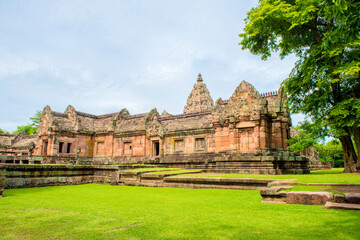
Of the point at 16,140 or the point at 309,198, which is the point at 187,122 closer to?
the point at 309,198

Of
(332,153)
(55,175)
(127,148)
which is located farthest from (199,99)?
(332,153)

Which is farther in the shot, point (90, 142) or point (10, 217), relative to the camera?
point (90, 142)

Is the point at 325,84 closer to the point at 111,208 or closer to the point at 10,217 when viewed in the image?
the point at 111,208

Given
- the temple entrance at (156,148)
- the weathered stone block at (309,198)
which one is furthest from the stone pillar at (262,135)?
the weathered stone block at (309,198)

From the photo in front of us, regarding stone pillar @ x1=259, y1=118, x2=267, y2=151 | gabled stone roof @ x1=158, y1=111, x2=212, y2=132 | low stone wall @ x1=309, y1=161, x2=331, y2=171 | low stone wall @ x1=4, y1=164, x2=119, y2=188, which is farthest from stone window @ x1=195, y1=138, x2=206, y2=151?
low stone wall @ x1=309, y1=161, x2=331, y2=171

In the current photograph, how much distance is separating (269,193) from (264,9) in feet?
41.4

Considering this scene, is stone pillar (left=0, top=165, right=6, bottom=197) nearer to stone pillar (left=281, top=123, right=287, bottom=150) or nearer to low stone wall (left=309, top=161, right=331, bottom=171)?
stone pillar (left=281, top=123, right=287, bottom=150)

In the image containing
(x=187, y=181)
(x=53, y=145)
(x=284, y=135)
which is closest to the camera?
(x=187, y=181)

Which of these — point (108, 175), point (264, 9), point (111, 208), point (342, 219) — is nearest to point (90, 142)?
point (108, 175)

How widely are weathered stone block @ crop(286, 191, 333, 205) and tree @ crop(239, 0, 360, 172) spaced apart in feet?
28.2

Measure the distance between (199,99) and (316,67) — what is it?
27297 mm

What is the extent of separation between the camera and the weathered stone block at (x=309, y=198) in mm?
5457

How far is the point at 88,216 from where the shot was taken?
475 cm

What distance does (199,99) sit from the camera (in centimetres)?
4162
